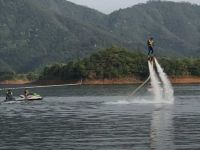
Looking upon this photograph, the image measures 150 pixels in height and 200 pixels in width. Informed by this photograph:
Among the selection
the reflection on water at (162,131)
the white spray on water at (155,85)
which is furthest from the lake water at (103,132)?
the white spray on water at (155,85)

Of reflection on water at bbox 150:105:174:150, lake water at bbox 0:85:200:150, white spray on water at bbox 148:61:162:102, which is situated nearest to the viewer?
reflection on water at bbox 150:105:174:150

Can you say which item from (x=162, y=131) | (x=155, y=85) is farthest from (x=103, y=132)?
(x=155, y=85)

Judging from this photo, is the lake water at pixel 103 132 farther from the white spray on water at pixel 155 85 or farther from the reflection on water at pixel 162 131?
the white spray on water at pixel 155 85

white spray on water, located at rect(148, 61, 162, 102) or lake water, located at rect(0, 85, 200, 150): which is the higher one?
white spray on water, located at rect(148, 61, 162, 102)

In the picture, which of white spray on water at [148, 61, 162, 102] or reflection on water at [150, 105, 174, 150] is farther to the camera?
white spray on water at [148, 61, 162, 102]

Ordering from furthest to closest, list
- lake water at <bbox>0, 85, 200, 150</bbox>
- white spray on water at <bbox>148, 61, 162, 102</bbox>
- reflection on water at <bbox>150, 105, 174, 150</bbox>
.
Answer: white spray on water at <bbox>148, 61, 162, 102</bbox>, lake water at <bbox>0, 85, 200, 150</bbox>, reflection on water at <bbox>150, 105, 174, 150</bbox>

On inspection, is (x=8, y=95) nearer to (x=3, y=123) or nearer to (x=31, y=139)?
(x=3, y=123)

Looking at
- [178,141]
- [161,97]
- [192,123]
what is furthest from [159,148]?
[161,97]

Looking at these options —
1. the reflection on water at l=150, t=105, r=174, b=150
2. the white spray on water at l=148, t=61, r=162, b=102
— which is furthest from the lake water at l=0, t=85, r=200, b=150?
the white spray on water at l=148, t=61, r=162, b=102

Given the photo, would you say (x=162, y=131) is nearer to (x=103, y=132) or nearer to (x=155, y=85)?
(x=103, y=132)

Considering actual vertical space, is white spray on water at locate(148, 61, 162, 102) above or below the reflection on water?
above

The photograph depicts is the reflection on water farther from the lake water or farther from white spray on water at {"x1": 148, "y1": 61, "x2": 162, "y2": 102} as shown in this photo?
white spray on water at {"x1": 148, "y1": 61, "x2": 162, "y2": 102}

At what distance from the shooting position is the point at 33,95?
98562 millimetres

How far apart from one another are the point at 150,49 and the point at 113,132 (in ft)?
91.8
